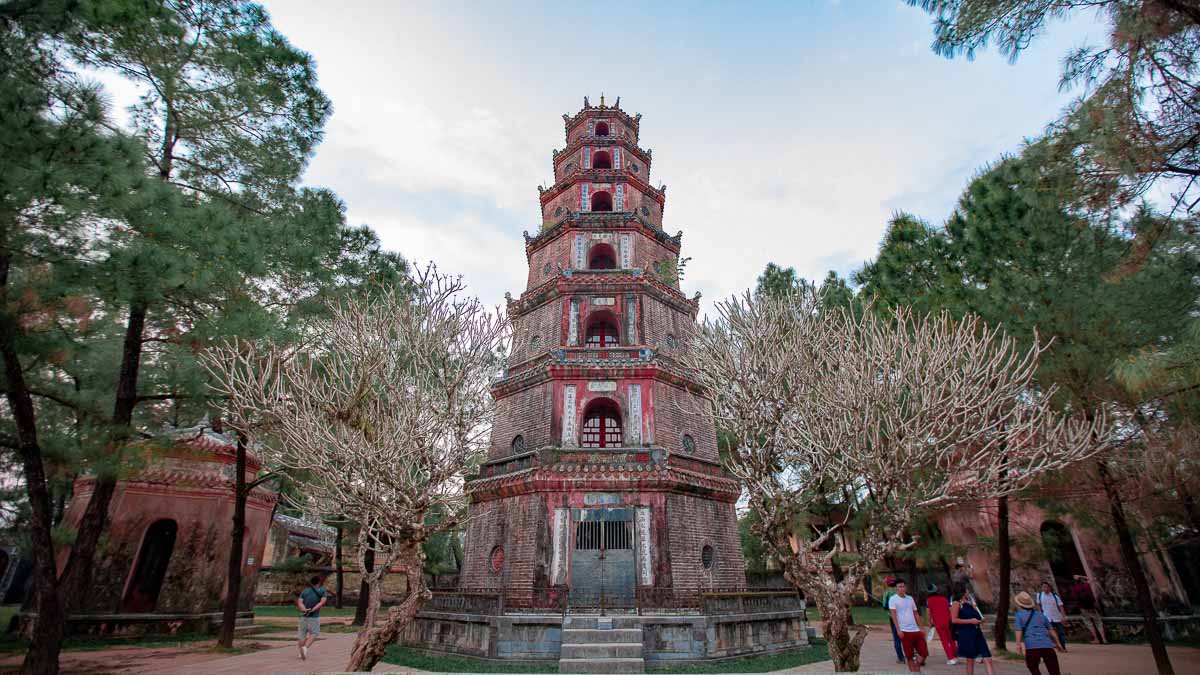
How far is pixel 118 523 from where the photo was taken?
17.4 m

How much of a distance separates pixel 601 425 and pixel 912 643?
10.2m

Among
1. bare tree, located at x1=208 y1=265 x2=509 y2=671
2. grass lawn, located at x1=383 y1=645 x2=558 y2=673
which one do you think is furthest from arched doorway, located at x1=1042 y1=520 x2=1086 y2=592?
bare tree, located at x1=208 y1=265 x2=509 y2=671

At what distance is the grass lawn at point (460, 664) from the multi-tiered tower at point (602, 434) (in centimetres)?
196

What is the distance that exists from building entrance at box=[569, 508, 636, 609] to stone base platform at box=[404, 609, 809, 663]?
4.83ft

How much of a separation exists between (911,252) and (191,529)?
24305 mm

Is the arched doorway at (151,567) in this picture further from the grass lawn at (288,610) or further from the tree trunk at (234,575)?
the tree trunk at (234,575)

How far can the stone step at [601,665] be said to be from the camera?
456 inches

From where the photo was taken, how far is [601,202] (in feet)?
71.9

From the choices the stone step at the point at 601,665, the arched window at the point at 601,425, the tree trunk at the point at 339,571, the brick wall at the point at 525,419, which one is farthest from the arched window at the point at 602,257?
the tree trunk at the point at 339,571

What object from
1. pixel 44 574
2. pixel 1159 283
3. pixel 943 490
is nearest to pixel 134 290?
pixel 44 574

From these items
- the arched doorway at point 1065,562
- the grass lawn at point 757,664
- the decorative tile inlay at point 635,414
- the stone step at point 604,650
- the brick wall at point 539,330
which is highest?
the brick wall at point 539,330

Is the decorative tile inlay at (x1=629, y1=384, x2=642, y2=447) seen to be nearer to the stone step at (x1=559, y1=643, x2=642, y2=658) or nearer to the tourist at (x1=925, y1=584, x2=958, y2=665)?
the stone step at (x1=559, y1=643, x2=642, y2=658)

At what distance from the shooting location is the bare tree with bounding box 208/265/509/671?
29.0ft

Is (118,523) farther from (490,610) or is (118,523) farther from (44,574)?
(490,610)
